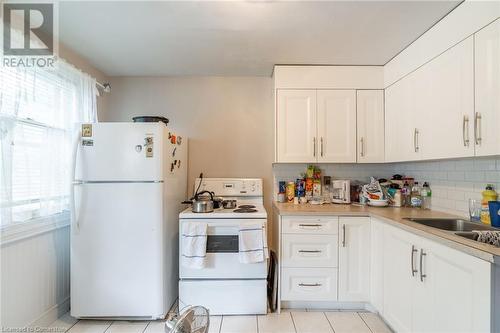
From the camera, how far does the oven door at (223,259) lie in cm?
199

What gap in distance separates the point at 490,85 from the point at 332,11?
1011mm

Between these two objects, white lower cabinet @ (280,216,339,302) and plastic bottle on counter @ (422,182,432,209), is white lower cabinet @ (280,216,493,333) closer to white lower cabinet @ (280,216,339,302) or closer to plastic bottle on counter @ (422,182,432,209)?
white lower cabinet @ (280,216,339,302)

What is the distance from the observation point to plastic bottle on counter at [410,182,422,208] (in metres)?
2.26

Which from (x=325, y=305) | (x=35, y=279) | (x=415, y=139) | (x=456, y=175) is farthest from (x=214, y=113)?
(x=456, y=175)

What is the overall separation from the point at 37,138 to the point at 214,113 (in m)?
1.57

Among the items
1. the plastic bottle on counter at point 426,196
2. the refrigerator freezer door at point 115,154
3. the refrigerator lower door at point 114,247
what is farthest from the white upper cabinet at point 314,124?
the refrigerator lower door at point 114,247

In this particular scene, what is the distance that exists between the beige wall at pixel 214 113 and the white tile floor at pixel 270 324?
113 cm

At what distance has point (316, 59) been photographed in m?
2.30

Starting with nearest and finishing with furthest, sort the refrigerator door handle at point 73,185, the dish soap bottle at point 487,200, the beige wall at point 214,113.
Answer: the dish soap bottle at point 487,200 < the refrigerator door handle at point 73,185 < the beige wall at point 214,113

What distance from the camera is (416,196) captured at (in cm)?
230

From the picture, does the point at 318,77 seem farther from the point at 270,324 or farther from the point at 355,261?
the point at 270,324

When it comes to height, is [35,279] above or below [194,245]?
below

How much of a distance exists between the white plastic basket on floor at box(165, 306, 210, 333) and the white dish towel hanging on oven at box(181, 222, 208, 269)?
533 mm

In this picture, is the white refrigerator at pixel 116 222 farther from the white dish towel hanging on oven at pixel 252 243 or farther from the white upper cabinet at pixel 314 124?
the white upper cabinet at pixel 314 124
